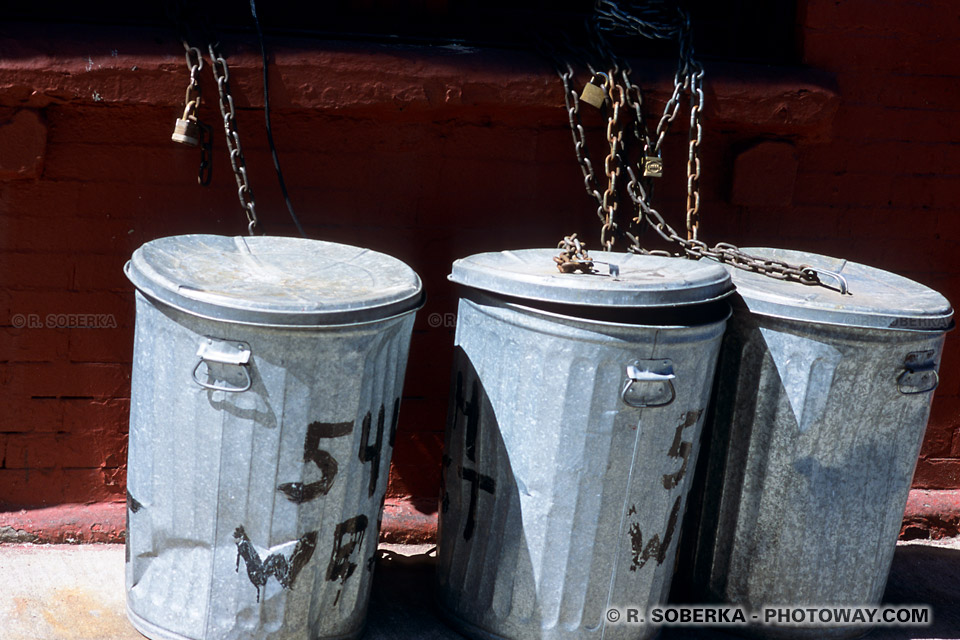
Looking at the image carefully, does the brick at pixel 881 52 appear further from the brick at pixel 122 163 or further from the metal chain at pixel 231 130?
the brick at pixel 122 163

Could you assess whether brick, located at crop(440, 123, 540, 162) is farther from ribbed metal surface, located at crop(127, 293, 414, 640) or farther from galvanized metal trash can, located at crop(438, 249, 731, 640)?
ribbed metal surface, located at crop(127, 293, 414, 640)

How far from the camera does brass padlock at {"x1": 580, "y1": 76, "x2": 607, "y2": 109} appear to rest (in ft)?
10.3

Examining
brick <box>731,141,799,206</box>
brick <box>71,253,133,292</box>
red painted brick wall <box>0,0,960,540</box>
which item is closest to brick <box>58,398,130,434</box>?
red painted brick wall <box>0,0,960,540</box>

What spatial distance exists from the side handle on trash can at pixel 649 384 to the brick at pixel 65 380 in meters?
1.67

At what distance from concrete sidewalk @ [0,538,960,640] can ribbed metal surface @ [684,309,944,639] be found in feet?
0.86

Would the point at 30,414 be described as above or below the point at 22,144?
below

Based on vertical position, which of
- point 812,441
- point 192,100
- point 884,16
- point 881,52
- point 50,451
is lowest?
point 50,451

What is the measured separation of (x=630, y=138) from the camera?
10.9ft

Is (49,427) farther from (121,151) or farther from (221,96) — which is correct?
(221,96)

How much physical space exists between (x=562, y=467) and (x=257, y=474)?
79 centimetres

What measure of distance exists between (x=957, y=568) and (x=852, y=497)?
3.53ft

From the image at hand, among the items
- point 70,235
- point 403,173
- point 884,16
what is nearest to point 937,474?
point 884,16

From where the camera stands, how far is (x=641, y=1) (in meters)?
3.48

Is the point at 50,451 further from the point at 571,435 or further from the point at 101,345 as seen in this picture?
the point at 571,435
